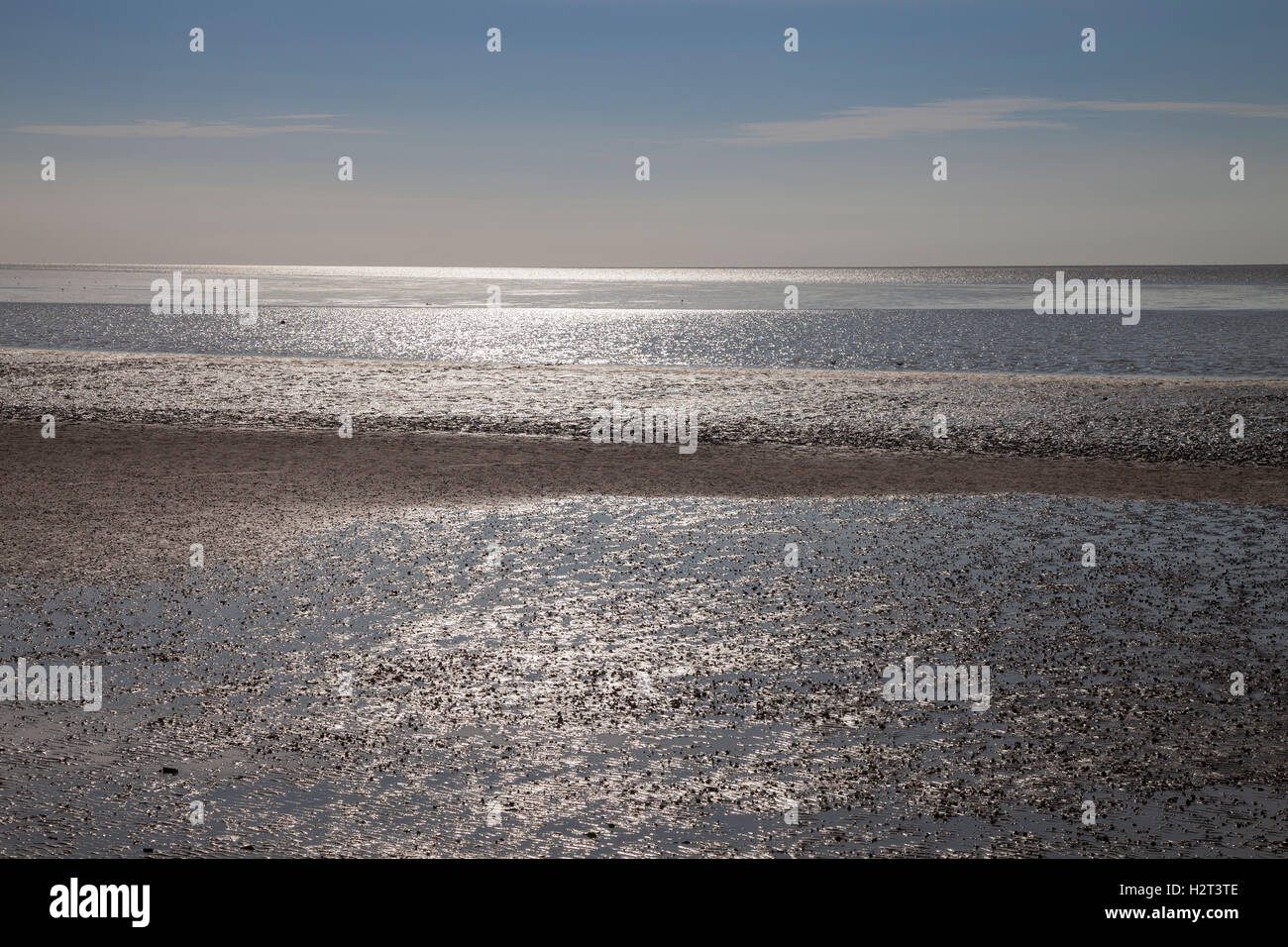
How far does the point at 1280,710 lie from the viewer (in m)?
8.26

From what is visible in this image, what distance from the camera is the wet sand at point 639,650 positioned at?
6566 millimetres

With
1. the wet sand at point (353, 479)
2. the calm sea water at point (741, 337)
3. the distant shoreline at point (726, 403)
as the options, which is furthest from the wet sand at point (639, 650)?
the calm sea water at point (741, 337)

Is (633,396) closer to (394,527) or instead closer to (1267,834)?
(394,527)

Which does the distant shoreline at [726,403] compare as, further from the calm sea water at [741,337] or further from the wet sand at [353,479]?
the calm sea water at [741,337]

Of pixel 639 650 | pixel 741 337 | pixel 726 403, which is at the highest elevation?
pixel 741 337

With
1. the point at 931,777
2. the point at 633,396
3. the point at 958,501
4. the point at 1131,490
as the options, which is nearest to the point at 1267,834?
the point at 931,777

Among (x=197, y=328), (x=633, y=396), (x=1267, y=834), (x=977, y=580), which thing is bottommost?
(x=1267, y=834)

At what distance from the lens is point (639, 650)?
966cm

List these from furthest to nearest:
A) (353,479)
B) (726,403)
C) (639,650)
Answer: (726,403) < (353,479) < (639,650)

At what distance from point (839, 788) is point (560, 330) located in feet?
260

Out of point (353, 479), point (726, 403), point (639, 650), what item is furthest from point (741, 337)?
point (639, 650)

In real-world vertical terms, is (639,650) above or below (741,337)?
below

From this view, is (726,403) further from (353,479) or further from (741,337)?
(741,337)
